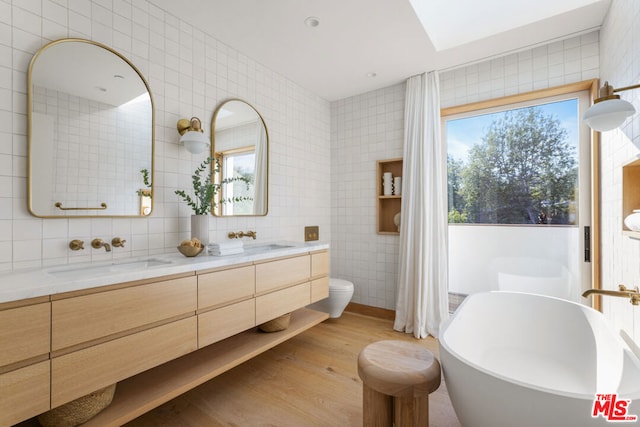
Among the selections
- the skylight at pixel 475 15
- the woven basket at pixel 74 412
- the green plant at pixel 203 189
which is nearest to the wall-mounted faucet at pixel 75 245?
the green plant at pixel 203 189

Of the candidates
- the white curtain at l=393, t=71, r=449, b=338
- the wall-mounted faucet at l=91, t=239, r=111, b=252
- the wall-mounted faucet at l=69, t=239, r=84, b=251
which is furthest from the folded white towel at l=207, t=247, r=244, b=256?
the white curtain at l=393, t=71, r=449, b=338

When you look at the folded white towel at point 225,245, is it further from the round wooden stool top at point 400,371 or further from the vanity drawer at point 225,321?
the round wooden stool top at point 400,371

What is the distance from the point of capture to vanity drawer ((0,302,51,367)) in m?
1.06

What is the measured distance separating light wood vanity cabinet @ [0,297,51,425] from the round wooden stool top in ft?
4.27

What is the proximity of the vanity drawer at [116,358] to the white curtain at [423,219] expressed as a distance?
2123 millimetres

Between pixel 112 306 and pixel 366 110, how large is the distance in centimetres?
312

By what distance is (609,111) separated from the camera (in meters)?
1.28

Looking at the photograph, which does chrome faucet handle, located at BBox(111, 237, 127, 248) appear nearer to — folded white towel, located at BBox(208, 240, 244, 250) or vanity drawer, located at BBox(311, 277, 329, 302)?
folded white towel, located at BBox(208, 240, 244, 250)

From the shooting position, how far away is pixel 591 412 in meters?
0.86

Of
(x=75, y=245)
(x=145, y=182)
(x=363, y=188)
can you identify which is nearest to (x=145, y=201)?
(x=145, y=182)

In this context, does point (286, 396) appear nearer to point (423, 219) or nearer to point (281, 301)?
point (281, 301)

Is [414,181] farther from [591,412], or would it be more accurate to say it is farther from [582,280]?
[591,412]

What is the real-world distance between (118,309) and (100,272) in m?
0.24

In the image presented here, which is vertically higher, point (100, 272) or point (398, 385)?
point (100, 272)
